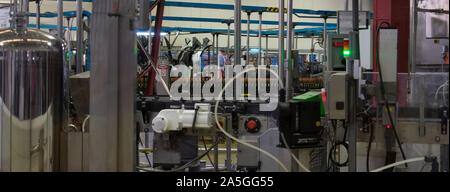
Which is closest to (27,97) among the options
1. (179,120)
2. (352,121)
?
(179,120)

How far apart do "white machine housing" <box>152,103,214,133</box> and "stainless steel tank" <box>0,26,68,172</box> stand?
50 cm

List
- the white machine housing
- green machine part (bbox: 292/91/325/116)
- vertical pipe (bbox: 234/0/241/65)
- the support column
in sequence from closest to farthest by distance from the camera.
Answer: the support column, green machine part (bbox: 292/91/325/116), the white machine housing, vertical pipe (bbox: 234/0/241/65)

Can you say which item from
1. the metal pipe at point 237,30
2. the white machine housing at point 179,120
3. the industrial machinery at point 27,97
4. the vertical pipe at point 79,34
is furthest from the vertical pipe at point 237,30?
the industrial machinery at point 27,97

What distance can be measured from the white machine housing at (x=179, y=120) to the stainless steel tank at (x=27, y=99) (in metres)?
0.50

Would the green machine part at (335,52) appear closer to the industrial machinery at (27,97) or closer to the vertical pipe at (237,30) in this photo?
the vertical pipe at (237,30)

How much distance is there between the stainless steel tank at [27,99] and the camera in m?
2.16

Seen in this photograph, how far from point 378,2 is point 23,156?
3.29m

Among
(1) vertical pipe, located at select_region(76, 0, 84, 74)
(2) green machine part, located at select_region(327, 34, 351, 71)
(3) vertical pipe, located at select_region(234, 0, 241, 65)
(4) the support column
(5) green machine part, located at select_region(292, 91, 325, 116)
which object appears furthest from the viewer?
(1) vertical pipe, located at select_region(76, 0, 84, 74)

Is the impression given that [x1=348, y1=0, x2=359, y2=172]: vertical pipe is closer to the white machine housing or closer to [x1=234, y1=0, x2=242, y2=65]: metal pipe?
the white machine housing

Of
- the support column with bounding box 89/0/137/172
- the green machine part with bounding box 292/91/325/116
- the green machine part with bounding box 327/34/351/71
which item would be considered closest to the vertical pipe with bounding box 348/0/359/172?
the green machine part with bounding box 292/91/325/116

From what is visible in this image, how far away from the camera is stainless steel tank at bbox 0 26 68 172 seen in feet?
7.09
